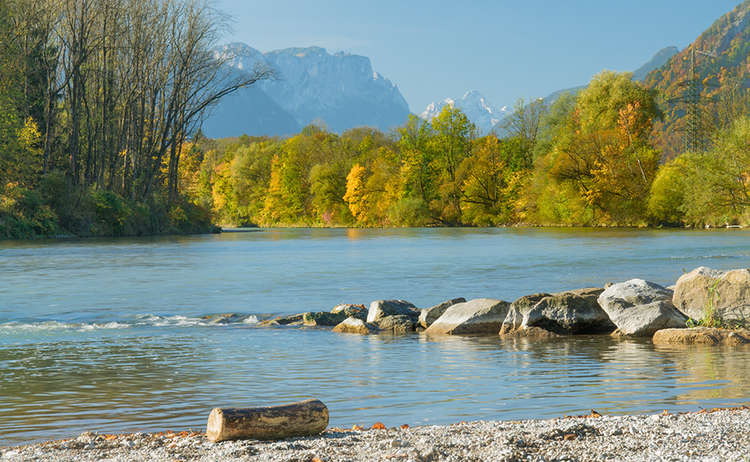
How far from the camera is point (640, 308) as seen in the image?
13.3 meters

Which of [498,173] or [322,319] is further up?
[498,173]

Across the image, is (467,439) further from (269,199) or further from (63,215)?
(269,199)

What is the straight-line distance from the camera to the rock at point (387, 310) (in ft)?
49.6

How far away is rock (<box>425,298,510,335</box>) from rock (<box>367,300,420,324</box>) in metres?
0.97

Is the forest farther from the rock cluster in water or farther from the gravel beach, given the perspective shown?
the gravel beach

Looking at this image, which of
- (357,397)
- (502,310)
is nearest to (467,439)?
(357,397)

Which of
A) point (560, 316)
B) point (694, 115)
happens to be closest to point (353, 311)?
point (560, 316)

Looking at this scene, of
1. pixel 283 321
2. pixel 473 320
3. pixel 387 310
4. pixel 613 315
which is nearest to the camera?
pixel 613 315

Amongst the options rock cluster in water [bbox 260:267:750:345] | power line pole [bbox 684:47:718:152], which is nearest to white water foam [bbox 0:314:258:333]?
rock cluster in water [bbox 260:267:750:345]

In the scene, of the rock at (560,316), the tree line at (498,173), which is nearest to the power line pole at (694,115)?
the tree line at (498,173)

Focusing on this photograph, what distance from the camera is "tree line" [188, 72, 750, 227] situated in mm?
64438

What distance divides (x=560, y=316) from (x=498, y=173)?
3032 inches

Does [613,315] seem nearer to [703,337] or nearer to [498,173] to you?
[703,337]

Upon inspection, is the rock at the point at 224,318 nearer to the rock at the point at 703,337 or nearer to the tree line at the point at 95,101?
the rock at the point at 703,337
